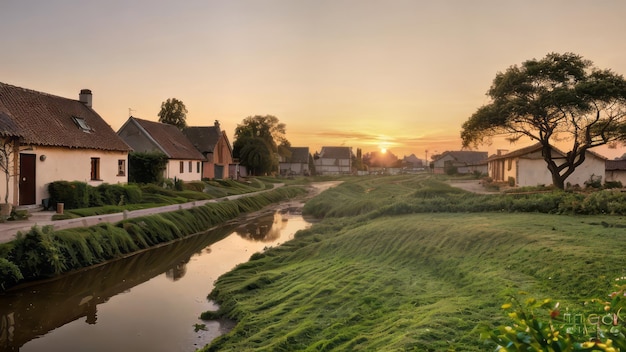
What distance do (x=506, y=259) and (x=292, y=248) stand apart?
8580 mm

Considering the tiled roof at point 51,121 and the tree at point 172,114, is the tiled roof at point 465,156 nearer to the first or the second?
the tree at point 172,114

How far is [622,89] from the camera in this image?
25938mm

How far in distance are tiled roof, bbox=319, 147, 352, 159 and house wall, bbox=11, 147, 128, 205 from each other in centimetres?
8769

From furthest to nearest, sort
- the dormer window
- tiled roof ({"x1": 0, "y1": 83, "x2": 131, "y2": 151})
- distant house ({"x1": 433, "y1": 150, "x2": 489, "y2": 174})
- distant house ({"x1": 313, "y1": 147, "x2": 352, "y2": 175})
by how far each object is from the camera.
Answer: distant house ({"x1": 313, "y1": 147, "x2": 352, "y2": 175}), distant house ({"x1": 433, "y1": 150, "x2": 489, "y2": 174}), the dormer window, tiled roof ({"x1": 0, "y1": 83, "x2": 131, "y2": 151})

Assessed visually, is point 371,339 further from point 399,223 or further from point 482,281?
point 399,223

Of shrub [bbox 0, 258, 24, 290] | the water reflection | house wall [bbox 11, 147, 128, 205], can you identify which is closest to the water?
the water reflection

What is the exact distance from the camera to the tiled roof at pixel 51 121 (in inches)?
808

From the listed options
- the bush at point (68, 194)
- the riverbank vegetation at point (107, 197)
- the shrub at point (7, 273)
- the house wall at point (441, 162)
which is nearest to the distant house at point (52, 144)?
the bush at point (68, 194)

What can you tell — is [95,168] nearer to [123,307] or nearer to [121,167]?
[121,167]

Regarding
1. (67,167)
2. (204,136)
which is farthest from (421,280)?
(204,136)

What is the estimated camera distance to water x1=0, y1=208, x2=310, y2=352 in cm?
933

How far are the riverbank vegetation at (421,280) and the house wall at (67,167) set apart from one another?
1209 cm

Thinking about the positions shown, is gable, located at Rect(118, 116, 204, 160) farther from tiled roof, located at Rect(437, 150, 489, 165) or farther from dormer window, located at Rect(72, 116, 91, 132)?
tiled roof, located at Rect(437, 150, 489, 165)

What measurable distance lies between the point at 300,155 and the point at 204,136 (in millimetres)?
51771
